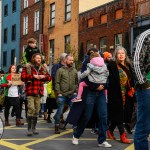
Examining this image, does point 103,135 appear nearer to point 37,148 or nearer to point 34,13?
point 37,148

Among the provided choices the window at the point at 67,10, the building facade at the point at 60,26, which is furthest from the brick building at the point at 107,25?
the window at the point at 67,10

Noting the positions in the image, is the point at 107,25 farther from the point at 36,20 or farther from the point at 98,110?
the point at 98,110

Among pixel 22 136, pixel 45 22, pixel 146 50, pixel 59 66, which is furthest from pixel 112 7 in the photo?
pixel 146 50

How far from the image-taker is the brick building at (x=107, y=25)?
26891mm

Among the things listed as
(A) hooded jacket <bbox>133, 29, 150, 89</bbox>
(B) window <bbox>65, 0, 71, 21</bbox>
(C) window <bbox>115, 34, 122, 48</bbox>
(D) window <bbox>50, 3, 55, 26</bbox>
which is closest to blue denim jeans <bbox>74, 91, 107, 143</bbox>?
(A) hooded jacket <bbox>133, 29, 150, 89</bbox>

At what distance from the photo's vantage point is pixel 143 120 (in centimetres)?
523

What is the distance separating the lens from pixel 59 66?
34.3 feet

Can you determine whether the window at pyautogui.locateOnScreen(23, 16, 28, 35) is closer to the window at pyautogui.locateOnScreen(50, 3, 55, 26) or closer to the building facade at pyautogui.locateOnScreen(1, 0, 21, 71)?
the building facade at pyautogui.locateOnScreen(1, 0, 21, 71)

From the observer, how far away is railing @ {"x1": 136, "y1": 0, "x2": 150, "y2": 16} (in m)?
25.8

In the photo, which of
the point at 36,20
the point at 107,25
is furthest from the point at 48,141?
the point at 36,20

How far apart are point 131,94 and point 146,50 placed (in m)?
3.68

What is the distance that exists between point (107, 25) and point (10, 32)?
1989cm

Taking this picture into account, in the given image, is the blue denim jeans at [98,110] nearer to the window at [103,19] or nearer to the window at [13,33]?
the window at [103,19]

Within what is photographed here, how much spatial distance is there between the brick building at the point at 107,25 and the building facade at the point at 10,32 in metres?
13.6
